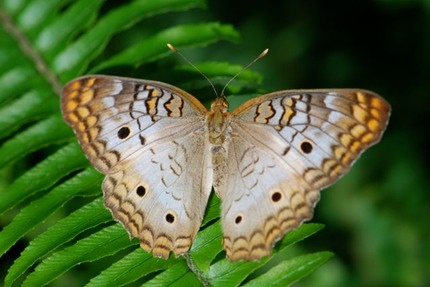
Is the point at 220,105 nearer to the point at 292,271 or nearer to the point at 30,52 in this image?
the point at 292,271

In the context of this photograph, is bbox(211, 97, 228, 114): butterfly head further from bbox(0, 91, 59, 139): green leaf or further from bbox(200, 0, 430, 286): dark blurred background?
bbox(200, 0, 430, 286): dark blurred background

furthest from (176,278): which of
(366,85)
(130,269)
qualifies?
(366,85)

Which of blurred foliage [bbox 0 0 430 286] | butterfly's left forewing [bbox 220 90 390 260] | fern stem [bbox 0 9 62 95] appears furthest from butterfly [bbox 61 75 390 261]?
blurred foliage [bbox 0 0 430 286]

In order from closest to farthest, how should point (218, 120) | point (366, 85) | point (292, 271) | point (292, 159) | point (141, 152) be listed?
point (292, 271) < point (292, 159) < point (141, 152) < point (218, 120) < point (366, 85)

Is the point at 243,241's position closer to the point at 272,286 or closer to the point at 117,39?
the point at 272,286

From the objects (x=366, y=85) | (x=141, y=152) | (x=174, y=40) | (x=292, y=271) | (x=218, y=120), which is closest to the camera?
(x=292, y=271)

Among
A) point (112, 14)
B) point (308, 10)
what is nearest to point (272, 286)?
point (112, 14)
